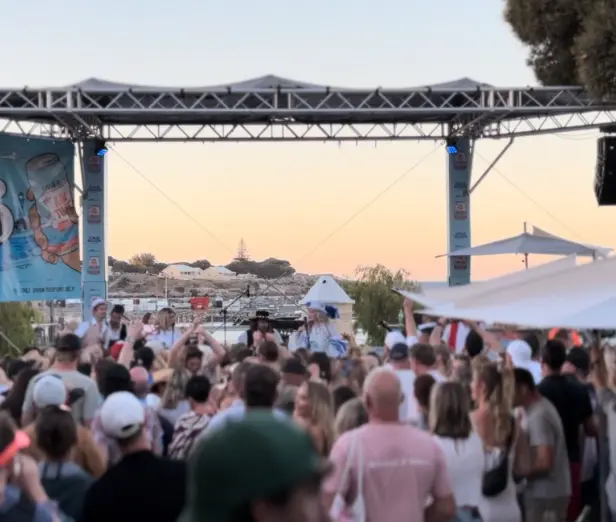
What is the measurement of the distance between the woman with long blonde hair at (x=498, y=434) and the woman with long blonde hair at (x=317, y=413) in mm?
851

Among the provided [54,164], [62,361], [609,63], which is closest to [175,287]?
[54,164]

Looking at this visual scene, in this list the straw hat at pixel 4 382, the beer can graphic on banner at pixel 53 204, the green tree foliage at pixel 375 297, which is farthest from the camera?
the green tree foliage at pixel 375 297

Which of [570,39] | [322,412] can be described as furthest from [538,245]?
[322,412]

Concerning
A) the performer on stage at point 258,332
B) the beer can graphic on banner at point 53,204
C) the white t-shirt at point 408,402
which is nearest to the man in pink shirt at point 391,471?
the white t-shirt at point 408,402

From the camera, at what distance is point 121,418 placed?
3.79 meters

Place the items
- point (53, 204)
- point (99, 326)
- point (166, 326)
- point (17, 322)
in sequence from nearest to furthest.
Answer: point (166, 326), point (99, 326), point (53, 204), point (17, 322)

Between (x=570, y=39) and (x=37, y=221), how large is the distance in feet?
33.8

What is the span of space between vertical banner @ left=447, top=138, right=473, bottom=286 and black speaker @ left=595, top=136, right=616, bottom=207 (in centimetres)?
496

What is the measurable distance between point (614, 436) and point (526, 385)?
0.59 m

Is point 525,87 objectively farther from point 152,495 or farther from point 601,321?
point 152,495

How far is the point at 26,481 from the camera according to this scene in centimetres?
383

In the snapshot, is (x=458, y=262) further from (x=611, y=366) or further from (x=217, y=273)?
(x=217, y=273)

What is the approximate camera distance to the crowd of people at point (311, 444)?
1493 mm

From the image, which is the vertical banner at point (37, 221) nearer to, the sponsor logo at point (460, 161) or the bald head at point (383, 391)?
the sponsor logo at point (460, 161)
